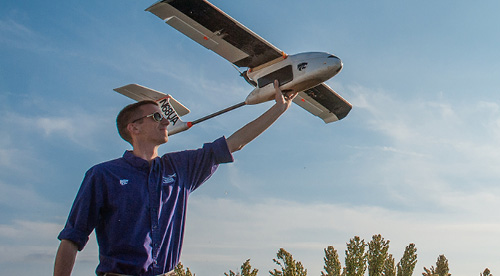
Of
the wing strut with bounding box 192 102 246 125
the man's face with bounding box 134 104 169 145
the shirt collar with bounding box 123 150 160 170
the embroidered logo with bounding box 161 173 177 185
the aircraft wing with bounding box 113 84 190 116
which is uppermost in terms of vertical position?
the aircraft wing with bounding box 113 84 190 116

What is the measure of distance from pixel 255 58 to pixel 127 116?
4763 millimetres

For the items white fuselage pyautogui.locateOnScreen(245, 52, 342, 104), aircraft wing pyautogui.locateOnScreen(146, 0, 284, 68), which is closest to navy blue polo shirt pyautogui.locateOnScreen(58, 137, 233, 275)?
white fuselage pyautogui.locateOnScreen(245, 52, 342, 104)

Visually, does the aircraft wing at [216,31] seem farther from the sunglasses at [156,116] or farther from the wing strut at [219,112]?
the sunglasses at [156,116]

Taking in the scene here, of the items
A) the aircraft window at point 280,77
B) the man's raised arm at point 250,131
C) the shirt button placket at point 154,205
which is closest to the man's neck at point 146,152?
the shirt button placket at point 154,205

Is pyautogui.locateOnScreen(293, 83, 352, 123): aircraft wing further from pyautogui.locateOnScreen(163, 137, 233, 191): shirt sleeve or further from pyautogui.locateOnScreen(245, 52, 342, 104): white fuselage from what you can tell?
pyautogui.locateOnScreen(163, 137, 233, 191): shirt sleeve

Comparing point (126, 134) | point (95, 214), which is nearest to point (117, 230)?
point (95, 214)

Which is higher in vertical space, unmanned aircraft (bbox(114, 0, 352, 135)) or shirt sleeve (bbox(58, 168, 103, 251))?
unmanned aircraft (bbox(114, 0, 352, 135))

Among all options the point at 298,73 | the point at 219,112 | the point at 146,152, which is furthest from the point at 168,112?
the point at 298,73

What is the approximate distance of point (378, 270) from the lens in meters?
14.6

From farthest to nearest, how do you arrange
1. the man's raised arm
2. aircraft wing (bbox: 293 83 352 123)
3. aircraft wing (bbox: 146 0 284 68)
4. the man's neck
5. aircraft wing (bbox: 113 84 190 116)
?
aircraft wing (bbox: 113 84 190 116), aircraft wing (bbox: 293 83 352 123), aircraft wing (bbox: 146 0 284 68), the man's raised arm, the man's neck

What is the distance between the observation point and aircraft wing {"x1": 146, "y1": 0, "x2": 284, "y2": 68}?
26.5 ft

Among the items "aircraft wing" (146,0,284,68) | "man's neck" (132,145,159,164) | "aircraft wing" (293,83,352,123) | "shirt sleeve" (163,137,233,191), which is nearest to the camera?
"man's neck" (132,145,159,164)

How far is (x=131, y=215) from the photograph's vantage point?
11.0 ft

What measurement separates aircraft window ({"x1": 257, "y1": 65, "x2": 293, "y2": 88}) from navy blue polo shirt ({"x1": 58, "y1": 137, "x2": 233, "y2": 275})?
425cm
